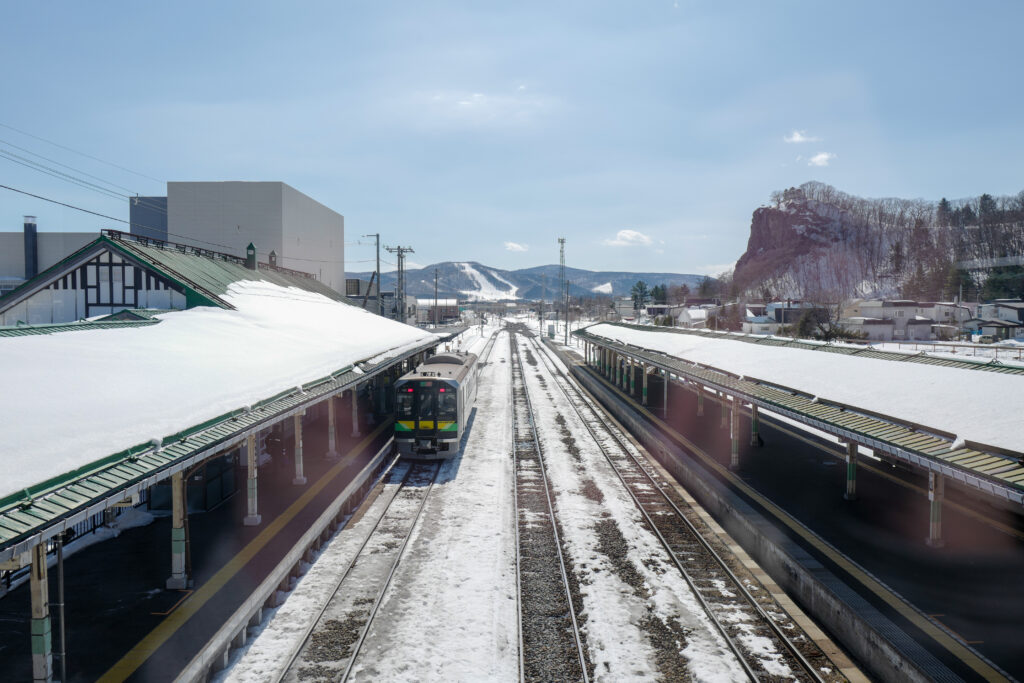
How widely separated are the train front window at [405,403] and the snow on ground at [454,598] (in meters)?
3.18

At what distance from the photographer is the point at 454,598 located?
36.3 ft

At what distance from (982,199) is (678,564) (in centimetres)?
21209

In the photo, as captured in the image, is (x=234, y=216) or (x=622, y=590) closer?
(x=622, y=590)

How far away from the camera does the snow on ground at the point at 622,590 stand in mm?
9047

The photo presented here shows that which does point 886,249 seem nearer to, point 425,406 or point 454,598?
point 425,406

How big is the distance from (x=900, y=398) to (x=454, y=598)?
10087mm

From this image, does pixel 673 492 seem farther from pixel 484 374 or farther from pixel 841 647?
pixel 484 374

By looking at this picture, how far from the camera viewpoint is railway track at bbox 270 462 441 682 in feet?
29.3

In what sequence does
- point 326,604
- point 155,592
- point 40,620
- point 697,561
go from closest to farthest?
point 40,620 < point 155,592 < point 326,604 < point 697,561

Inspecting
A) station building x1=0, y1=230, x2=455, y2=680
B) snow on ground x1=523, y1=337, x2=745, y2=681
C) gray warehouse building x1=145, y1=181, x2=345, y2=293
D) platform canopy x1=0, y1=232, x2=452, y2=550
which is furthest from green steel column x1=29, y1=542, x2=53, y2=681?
gray warehouse building x1=145, y1=181, x2=345, y2=293

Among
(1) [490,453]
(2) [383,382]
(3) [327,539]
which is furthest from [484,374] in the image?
(3) [327,539]

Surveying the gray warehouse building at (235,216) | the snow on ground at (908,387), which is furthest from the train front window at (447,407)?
the gray warehouse building at (235,216)

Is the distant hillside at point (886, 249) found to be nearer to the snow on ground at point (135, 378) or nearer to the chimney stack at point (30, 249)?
the chimney stack at point (30, 249)

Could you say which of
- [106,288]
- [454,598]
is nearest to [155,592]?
[454,598]
